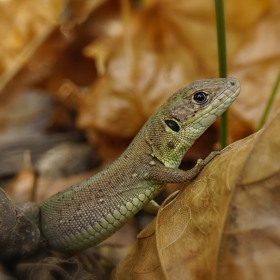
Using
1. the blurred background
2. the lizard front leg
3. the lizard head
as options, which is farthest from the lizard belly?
the blurred background

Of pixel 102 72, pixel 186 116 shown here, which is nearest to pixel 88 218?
pixel 186 116

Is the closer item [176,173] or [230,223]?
[230,223]

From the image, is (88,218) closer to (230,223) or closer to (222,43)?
(230,223)

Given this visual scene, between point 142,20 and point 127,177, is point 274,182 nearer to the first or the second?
point 127,177

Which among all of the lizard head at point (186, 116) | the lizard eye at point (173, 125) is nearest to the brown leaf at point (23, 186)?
the lizard head at point (186, 116)

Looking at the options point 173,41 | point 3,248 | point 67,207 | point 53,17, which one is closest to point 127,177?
point 67,207

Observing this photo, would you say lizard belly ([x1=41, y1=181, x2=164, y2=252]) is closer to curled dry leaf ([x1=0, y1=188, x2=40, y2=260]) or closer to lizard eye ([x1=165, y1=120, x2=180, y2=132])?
curled dry leaf ([x1=0, y1=188, x2=40, y2=260])

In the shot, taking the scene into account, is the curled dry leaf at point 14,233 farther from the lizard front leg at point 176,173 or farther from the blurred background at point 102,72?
the blurred background at point 102,72
